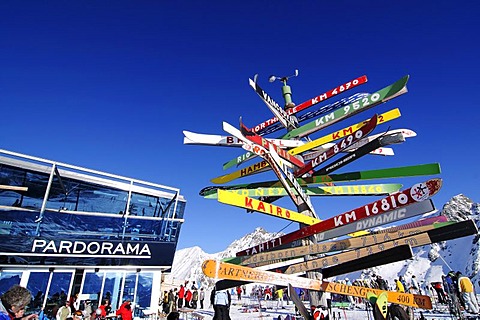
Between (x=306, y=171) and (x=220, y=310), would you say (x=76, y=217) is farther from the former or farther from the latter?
(x=306, y=171)

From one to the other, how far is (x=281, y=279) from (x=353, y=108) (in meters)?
5.99

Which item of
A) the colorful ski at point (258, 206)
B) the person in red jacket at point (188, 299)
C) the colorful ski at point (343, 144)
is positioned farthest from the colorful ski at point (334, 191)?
the person in red jacket at point (188, 299)

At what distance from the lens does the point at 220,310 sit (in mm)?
7926

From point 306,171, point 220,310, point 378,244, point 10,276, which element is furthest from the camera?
point 10,276

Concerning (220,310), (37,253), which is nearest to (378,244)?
(220,310)

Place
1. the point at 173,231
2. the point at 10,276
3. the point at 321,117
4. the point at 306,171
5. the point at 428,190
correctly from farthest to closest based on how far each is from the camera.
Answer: the point at 173,231 < the point at 10,276 < the point at 321,117 < the point at 306,171 < the point at 428,190

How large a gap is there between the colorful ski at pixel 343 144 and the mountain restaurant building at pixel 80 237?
10249 mm

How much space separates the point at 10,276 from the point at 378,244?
14.4 metres

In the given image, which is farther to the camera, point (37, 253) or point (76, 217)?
point (76, 217)

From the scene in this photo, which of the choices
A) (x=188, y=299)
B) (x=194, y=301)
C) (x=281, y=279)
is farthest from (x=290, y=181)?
(x=194, y=301)

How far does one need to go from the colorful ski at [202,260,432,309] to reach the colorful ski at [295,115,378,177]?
3.27 meters

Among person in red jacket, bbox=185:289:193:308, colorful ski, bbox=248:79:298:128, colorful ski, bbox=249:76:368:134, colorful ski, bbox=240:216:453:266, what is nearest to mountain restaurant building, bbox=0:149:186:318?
person in red jacket, bbox=185:289:193:308

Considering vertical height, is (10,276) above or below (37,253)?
below

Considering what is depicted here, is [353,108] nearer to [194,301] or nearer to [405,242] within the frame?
[405,242]
